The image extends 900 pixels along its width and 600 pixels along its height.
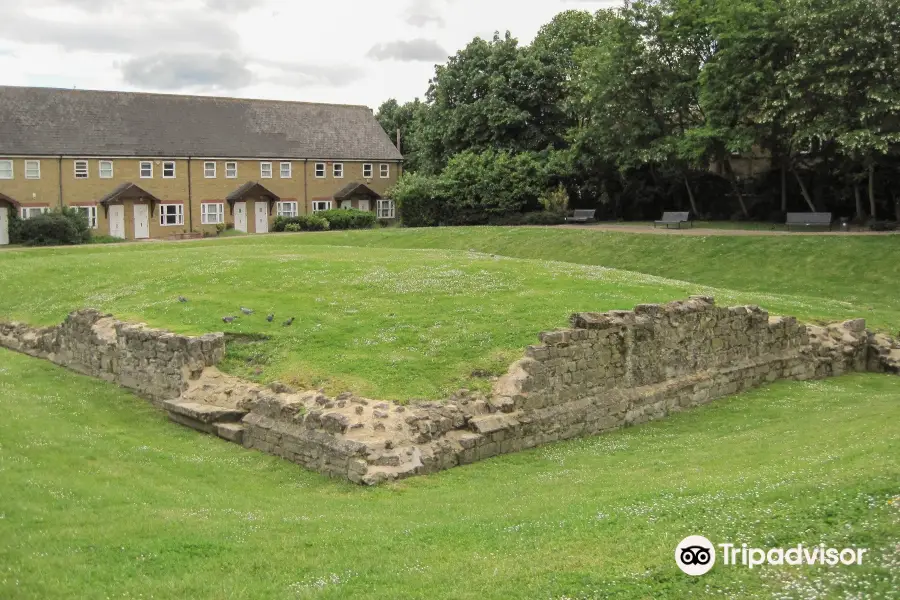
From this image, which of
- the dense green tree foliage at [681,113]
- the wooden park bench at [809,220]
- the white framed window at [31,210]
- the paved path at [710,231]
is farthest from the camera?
the white framed window at [31,210]

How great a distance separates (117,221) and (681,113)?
128 feet

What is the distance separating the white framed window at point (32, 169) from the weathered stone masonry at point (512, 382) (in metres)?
35.4

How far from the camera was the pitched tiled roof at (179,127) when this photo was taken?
2317 inches

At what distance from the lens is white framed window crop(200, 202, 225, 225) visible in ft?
213

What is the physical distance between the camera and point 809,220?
45.1 metres

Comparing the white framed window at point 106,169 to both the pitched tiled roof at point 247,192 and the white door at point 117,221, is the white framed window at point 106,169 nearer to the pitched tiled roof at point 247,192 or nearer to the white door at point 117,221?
the white door at point 117,221

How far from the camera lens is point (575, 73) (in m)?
59.7

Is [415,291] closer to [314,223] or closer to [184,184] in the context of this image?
[314,223]

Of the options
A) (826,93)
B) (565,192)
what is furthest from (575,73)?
(826,93)

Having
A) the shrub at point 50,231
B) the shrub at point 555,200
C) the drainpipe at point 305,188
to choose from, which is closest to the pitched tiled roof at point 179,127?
the drainpipe at point 305,188

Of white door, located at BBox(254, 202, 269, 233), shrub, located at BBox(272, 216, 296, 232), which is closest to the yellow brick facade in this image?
white door, located at BBox(254, 202, 269, 233)

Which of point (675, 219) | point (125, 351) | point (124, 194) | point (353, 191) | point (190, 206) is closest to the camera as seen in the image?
point (125, 351)

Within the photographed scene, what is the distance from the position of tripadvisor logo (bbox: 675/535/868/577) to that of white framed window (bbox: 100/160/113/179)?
58813mm

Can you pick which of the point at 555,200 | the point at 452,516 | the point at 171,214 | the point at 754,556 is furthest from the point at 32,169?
the point at 754,556
